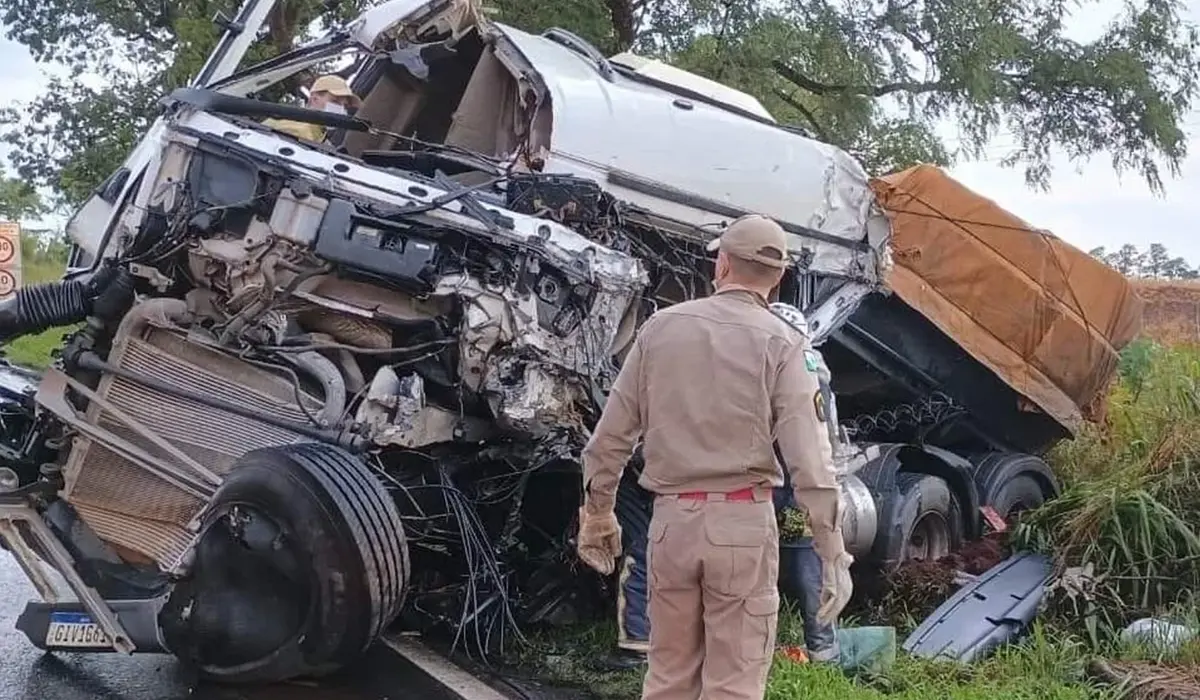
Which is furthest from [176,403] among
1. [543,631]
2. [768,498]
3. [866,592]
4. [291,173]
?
[866,592]

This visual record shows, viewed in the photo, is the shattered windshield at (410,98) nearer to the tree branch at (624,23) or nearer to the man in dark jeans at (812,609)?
the man in dark jeans at (812,609)

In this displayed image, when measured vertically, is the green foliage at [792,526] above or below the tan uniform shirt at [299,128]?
below

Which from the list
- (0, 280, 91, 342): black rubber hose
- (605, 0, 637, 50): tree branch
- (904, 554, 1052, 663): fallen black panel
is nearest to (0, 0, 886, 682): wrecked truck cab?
(0, 280, 91, 342): black rubber hose

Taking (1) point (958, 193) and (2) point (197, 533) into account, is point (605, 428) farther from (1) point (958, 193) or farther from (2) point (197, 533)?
(1) point (958, 193)

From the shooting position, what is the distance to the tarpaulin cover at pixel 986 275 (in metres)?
7.29

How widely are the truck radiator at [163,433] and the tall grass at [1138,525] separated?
351 cm

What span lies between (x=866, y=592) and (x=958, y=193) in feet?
7.35

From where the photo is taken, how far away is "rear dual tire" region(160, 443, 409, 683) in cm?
440

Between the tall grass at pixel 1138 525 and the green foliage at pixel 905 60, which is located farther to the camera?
the green foliage at pixel 905 60

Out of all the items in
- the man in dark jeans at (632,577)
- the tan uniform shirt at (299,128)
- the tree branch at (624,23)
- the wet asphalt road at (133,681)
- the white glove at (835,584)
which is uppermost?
the tree branch at (624,23)

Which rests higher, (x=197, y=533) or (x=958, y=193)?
(x=958, y=193)

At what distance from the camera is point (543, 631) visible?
5805mm

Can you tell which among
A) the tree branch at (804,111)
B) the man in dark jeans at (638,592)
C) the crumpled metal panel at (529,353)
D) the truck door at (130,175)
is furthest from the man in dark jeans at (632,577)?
the tree branch at (804,111)

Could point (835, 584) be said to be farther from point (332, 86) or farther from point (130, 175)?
point (332, 86)
